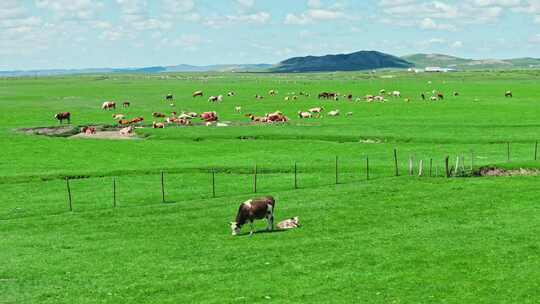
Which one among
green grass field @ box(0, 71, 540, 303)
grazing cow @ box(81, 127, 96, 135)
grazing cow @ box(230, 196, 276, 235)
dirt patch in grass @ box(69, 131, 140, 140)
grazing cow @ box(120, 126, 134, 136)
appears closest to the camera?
green grass field @ box(0, 71, 540, 303)

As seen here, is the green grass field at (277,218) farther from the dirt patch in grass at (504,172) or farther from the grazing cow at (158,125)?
the grazing cow at (158,125)

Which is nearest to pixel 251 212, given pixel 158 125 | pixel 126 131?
pixel 126 131

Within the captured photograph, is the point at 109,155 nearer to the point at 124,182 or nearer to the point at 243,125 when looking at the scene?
the point at 124,182

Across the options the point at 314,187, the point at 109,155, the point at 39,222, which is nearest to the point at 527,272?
the point at 314,187

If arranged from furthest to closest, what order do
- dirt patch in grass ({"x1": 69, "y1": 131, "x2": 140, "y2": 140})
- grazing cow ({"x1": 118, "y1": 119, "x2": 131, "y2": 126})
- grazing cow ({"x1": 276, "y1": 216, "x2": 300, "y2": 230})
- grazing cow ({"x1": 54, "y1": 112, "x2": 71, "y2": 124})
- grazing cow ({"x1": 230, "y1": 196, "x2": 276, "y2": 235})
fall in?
grazing cow ({"x1": 54, "y1": 112, "x2": 71, "y2": 124}) < grazing cow ({"x1": 118, "y1": 119, "x2": 131, "y2": 126}) < dirt patch in grass ({"x1": 69, "y1": 131, "x2": 140, "y2": 140}) < grazing cow ({"x1": 276, "y1": 216, "x2": 300, "y2": 230}) < grazing cow ({"x1": 230, "y1": 196, "x2": 276, "y2": 235})

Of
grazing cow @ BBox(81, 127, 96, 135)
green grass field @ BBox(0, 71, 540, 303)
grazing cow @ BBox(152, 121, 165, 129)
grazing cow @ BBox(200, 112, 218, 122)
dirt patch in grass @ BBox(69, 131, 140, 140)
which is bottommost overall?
green grass field @ BBox(0, 71, 540, 303)

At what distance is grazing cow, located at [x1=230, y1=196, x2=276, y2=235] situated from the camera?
34.2 metres

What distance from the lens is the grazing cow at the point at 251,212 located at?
34188 millimetres

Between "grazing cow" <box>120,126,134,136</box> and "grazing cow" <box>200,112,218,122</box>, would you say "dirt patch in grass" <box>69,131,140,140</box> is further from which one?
"grazing cow" <box>200,112,218,122</box>

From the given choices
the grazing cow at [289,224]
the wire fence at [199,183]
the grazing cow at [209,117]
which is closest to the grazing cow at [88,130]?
the grazing cow at [209,117]

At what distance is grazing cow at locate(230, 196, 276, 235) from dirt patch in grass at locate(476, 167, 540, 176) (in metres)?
21.3

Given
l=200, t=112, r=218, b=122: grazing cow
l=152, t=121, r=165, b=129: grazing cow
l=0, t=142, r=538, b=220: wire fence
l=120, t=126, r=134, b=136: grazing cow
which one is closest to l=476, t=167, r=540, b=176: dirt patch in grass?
l=0, t=142, r=538, b=220: wire fence

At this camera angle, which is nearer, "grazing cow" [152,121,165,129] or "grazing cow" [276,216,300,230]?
"grazing cow" [276,216,300,230]

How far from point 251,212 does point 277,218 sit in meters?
3.62
